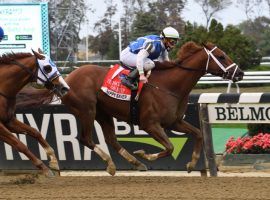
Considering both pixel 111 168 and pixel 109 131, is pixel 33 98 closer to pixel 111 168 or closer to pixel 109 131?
pixel 109 131

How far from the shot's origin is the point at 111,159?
9.22 meters

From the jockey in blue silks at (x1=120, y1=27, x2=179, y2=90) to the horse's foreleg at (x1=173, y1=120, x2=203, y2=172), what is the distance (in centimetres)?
71

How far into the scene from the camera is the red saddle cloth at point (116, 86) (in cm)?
882

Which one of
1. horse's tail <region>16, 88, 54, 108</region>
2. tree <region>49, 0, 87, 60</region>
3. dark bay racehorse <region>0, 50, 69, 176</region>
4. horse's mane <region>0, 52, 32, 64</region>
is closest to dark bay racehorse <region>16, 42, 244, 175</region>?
horse's tail <region>16, 88, 54, 108</region>

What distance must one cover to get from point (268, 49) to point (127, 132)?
34550mm

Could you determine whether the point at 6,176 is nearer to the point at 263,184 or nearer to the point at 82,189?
the point at 82,189

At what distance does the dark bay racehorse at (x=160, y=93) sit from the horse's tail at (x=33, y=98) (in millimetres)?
489

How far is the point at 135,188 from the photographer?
7.85 meters

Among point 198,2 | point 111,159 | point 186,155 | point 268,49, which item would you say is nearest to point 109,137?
point 111,159

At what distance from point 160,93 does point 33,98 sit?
176 cm

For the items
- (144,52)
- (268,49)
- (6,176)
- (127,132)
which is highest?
(144,52)

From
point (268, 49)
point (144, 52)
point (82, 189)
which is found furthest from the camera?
point (268, 49)

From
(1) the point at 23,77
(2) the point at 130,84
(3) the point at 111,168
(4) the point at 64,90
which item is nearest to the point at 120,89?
(2) the point at 130,84

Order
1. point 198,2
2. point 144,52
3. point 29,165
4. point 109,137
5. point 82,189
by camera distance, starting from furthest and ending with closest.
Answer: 1. point 198,2
2. point 29,165
3. point 109,137
4. point 144,52
5. point 82,189
